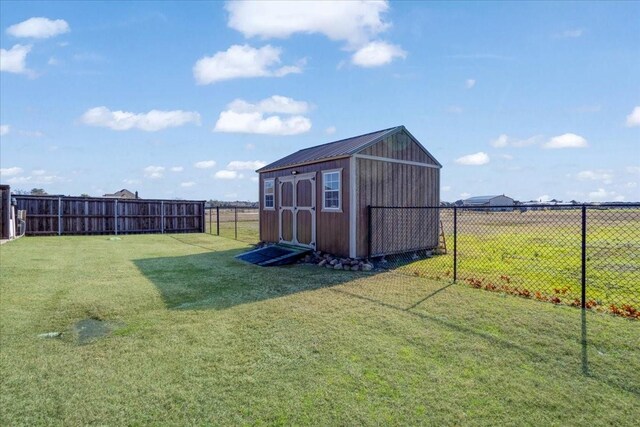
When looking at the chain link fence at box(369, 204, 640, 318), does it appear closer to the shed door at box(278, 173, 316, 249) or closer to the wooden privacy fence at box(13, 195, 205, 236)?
the shed door at box(278, 173, 316, 249)

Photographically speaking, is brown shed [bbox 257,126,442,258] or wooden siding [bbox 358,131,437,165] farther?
wooden siding [bbox 358,131,437,165]

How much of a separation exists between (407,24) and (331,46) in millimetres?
3228

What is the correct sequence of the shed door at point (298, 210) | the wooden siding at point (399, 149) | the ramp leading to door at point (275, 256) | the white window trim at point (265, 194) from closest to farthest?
the ramp leading to door at point (275, 256)
the wooden siding at point (399, 149)
the shed door at point (298, 210)
the white window trim at point (265, 194)

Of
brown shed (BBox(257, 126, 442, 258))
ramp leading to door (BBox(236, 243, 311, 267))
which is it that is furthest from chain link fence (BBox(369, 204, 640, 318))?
ramp leading to door (BBox(236, 243, 311, 267))

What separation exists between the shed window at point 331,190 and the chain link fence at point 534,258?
931 millimetres

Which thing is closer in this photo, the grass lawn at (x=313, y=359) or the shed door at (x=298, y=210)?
the grass lawn at (x=313, y=359)

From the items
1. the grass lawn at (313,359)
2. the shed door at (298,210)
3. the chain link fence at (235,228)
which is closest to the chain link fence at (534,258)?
the grass lawn at (313,359)

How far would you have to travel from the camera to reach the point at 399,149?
8.72 metres

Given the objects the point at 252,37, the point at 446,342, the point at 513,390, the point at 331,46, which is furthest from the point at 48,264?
the point at 331,46

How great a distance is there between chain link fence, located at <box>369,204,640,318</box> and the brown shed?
28 cm

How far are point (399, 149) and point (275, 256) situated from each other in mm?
4368

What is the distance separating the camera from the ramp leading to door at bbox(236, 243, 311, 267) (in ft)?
26.5

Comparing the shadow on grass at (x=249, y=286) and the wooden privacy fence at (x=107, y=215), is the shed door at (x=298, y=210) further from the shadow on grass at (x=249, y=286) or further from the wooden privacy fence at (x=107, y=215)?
the wooden privacy fence at (x=107, y=215)

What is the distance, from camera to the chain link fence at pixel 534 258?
479cm
